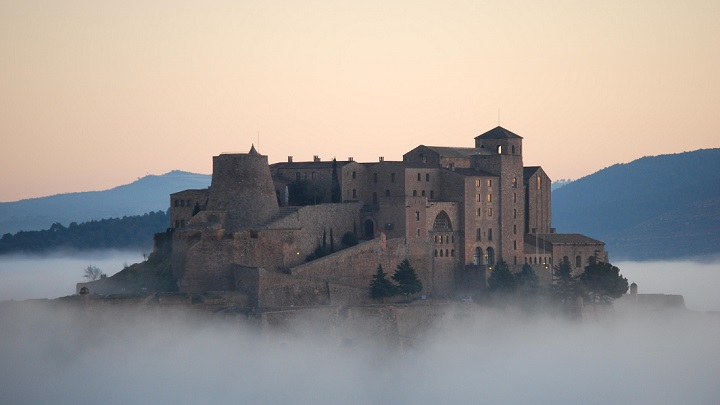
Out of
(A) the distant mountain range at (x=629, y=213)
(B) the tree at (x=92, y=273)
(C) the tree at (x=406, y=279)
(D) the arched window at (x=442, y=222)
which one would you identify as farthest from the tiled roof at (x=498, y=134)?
(A) the distant mountain range at (x=629, y=213)

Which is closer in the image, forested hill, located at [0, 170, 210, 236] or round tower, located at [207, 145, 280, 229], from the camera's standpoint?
round tower, located at [207, 145, 280, 229]

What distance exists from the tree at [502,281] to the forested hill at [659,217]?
7785cm

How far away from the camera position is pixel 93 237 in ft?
461

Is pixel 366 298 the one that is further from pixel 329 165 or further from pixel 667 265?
pixel 667 265

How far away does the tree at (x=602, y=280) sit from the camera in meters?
94.8

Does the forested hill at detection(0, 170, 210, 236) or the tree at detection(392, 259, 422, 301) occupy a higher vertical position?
the forested hill at detection(0, 170, 210, 236)

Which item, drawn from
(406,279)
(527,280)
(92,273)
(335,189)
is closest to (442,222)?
(406,279)

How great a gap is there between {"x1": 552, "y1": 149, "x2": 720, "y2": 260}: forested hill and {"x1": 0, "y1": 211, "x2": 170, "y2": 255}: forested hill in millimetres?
50791

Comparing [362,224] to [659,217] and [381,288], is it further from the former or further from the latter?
[659,217]

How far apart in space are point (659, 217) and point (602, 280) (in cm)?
9471

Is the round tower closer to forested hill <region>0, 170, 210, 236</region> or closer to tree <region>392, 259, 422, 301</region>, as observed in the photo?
tree <region>392, 259, 422, 301</region>

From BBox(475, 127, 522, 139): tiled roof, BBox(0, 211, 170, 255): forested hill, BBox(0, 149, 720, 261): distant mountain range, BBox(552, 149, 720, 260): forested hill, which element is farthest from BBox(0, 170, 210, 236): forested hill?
BBox(475, 127, 522, 139): tiled roof

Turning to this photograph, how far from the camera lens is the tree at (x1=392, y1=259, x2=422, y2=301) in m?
87.5

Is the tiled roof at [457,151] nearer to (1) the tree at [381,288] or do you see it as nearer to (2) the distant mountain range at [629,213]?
(1) the tree at [381,288]
